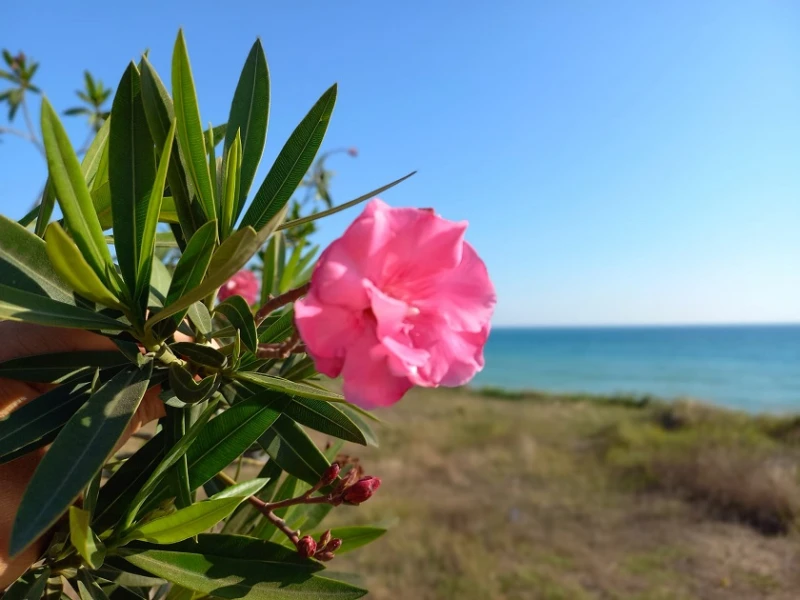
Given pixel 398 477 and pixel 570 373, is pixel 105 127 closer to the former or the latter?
pixel 398 477

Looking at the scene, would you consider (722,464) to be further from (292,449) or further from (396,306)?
(396,306)

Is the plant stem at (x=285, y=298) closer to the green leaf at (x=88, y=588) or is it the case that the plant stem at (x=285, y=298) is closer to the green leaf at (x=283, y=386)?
the green leaf at (x=283, y=386)

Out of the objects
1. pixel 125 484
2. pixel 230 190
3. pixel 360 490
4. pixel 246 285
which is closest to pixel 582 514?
pixel 246 285

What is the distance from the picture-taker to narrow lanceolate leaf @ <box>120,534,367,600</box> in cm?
66

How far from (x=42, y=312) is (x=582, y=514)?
7.19 meters

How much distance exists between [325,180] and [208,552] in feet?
7.37

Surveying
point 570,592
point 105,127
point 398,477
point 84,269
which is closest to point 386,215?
point 84,269

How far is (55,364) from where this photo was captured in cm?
62

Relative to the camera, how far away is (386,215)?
53cm

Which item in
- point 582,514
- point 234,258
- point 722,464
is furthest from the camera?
point 722,464

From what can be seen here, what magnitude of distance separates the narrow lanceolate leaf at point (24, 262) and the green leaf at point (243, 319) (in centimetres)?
17

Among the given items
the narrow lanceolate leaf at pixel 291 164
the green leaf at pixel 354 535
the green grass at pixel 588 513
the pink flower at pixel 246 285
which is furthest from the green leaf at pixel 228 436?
the green grass at pixel 588 513

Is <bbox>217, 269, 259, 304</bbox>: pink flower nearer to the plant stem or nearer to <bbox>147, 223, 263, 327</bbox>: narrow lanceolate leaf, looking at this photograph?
the plant stem

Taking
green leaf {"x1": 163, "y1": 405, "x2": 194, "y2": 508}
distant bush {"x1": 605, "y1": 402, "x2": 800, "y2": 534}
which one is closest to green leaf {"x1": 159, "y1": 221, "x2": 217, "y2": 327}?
green leaf {"x1": 163, "y1": 405, "x2": 194, "y2": 508}
